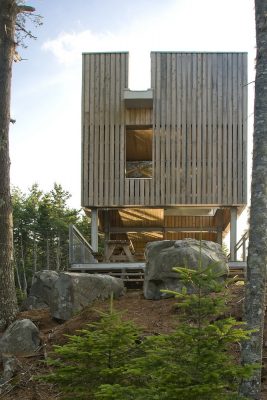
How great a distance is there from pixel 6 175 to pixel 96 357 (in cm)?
689

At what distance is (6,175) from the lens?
11.6m

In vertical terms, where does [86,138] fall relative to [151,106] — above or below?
below

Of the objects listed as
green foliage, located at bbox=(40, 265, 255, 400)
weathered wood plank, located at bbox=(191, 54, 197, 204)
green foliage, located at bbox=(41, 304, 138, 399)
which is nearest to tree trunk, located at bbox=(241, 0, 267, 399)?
green foliage, located at bbox=(40, 265, 255, 400)

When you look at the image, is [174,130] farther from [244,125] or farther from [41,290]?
[41,290]

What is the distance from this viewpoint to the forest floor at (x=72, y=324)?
27.7 ft

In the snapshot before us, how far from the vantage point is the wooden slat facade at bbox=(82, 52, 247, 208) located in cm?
1781

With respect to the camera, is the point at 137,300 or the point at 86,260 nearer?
the point at 137,300

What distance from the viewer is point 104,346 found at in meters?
5.38

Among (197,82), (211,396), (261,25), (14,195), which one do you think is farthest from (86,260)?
(14,195)

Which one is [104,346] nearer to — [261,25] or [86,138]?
[261,25]

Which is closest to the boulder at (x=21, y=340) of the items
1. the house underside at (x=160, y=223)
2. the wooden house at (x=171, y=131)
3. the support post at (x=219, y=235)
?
the wooden house at (x=171, y=131)

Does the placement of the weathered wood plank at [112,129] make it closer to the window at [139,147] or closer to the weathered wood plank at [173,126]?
the window at [139,147]

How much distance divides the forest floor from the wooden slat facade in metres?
6.29

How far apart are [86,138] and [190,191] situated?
381 centimetres
